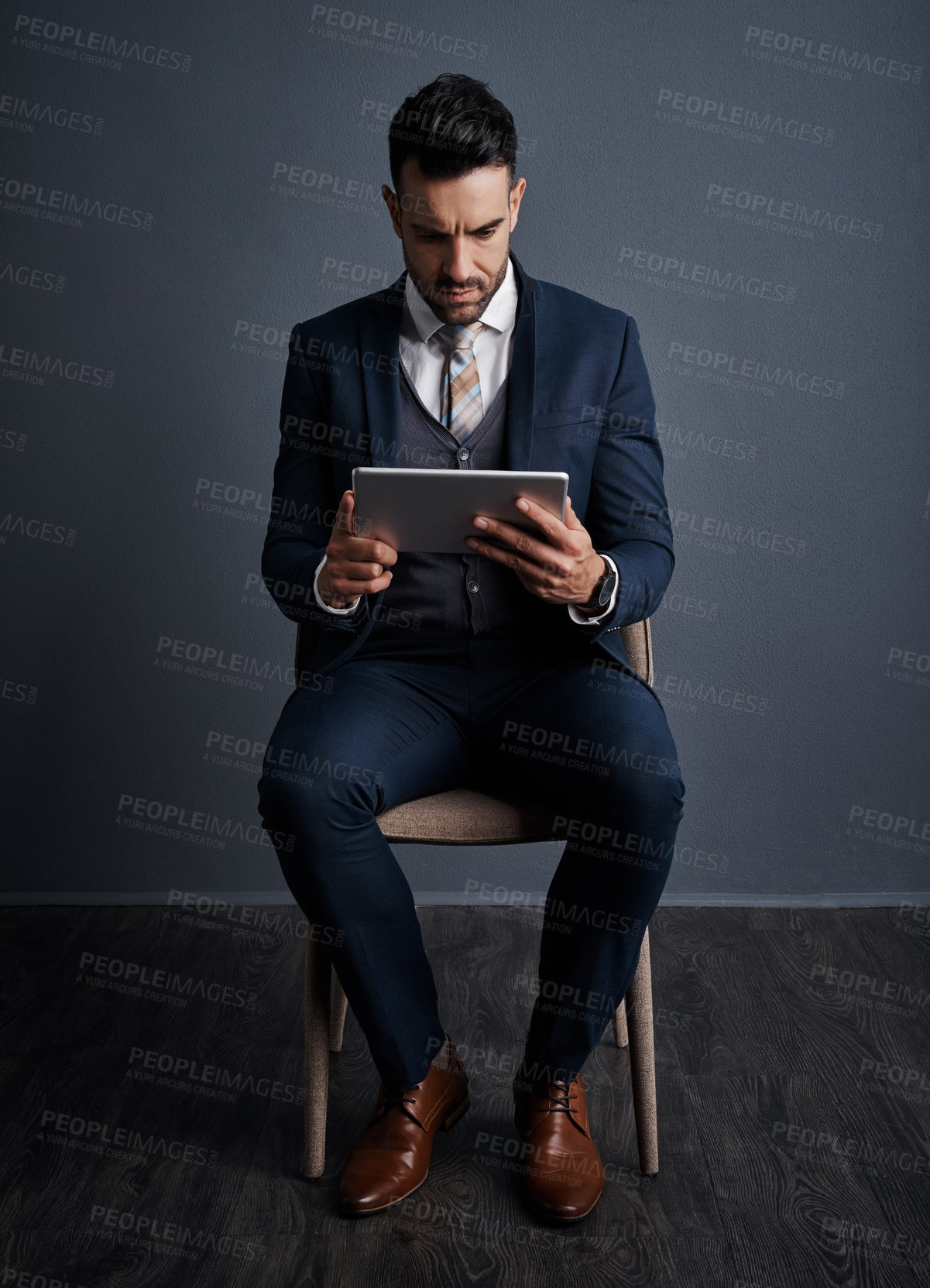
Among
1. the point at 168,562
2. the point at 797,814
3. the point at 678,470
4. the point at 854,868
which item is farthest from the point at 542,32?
the point at 854,868

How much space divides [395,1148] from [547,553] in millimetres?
867

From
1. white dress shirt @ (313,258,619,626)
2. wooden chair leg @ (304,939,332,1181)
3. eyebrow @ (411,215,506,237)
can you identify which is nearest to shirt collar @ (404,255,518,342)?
white dress shirt @ (313,258,619,626)

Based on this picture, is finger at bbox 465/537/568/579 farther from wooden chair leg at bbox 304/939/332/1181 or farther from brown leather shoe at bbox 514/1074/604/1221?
brown leather shoe at bbox 514/1074/604/1221

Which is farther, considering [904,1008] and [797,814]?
[797,814]

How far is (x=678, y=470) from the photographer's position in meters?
2.29

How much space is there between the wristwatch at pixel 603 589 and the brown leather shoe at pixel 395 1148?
0.73m

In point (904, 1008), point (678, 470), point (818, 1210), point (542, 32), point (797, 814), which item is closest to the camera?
point (818, 1210)

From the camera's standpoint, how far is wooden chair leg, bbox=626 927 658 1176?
150cm

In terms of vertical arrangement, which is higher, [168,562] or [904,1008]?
[168,562]

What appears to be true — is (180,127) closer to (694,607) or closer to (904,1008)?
(694,607)

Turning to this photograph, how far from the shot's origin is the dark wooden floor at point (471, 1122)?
137 cm

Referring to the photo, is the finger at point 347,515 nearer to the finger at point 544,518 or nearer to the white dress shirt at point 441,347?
the finger at point 544,518

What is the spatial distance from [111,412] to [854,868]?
78.9 inches

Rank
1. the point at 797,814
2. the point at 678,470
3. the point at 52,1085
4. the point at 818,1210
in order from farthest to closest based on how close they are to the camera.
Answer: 1. the point at 797,814
2. the point at 678,470
3. the point at 52,1085
4. the point at 818,1210
